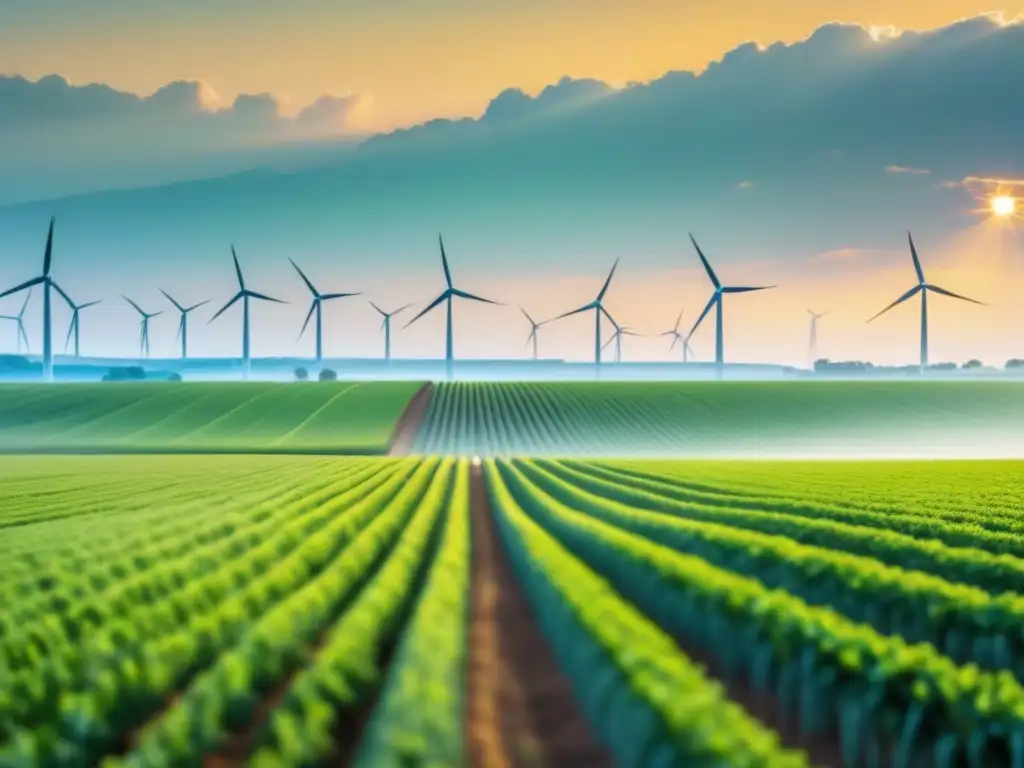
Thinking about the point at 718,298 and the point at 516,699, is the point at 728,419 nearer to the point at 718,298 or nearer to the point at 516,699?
the point at 718,298

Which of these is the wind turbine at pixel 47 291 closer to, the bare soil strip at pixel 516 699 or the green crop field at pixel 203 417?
the green crop field at pixel 203 417

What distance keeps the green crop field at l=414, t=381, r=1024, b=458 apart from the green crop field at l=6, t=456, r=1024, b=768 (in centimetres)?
5607

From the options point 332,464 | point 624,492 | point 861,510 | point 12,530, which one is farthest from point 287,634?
point 332,464

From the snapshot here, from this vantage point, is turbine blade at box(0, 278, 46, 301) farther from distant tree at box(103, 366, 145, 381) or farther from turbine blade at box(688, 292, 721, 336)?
turbine blade at box(688, 292, 721, 336)

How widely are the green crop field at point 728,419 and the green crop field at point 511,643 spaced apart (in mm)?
56073

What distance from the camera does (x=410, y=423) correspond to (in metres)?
91.9

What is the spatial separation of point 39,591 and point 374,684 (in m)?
8.34

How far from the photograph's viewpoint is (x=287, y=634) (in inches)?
504

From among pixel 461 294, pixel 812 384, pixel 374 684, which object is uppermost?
pixel 461 294

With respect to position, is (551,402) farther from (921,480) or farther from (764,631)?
(764,631)

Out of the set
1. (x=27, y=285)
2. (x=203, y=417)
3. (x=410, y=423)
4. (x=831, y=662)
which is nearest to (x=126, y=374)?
(x=27, y=285)

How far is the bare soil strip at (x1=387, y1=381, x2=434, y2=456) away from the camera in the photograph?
79812mm

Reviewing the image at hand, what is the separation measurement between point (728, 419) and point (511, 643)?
3295 inches

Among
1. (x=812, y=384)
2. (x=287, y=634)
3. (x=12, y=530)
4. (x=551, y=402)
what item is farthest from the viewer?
(x=812, y=384)
